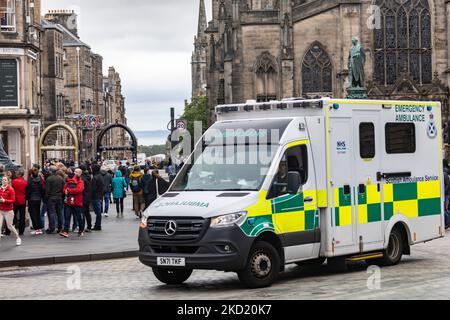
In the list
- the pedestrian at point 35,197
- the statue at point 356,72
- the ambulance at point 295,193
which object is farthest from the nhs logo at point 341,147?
the statue at point 356,72

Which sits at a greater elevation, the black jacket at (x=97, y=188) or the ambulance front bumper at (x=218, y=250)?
the black jacket at (x=97, y=188)

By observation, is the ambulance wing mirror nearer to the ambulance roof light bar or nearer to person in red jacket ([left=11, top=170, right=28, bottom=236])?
the ambulance roof light bar

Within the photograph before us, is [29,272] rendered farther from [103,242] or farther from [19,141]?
[19,141]

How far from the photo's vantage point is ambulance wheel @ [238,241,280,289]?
13.1 m

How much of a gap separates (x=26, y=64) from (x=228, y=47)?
896 inches

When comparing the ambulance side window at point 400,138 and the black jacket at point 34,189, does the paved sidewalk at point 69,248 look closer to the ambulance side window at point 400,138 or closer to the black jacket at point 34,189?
the black jacket at point 34,189

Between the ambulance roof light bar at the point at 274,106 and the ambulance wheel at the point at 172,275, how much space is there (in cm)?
283

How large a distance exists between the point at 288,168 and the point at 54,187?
1058cm

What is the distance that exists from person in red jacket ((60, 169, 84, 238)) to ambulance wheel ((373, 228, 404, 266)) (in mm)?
9164

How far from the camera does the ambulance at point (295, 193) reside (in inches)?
512

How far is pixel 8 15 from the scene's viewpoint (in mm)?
40656

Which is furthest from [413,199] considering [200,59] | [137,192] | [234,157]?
[200,59]

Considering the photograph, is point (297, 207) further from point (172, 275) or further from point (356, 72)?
point (356, 72)

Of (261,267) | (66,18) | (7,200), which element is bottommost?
(261,267)
